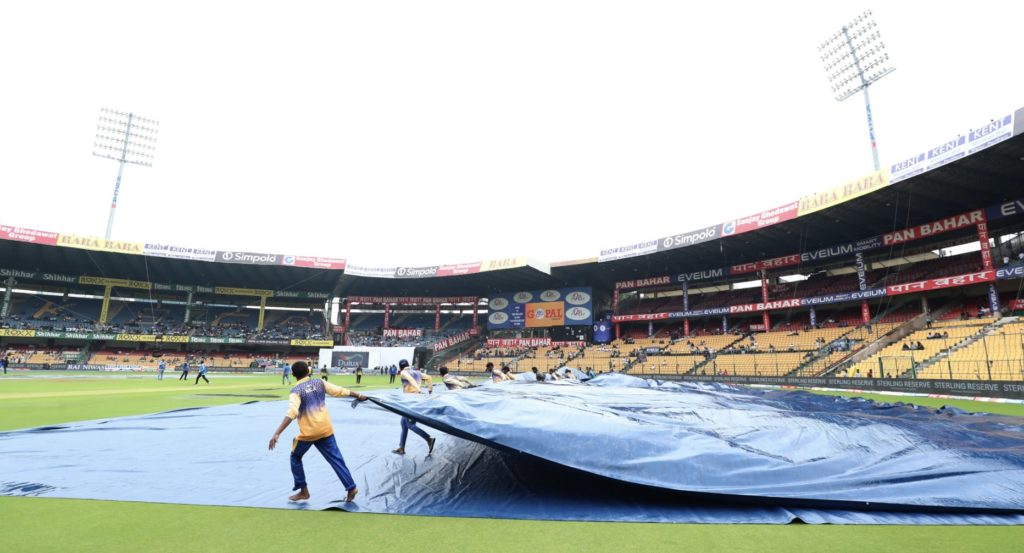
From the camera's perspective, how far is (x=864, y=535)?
3.51 m

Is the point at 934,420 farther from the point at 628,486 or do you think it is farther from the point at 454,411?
the point at 454,411

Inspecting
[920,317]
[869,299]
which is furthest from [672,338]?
[920,317]

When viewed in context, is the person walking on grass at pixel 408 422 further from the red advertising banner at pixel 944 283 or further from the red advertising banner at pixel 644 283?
the red advertising banner at pixel 644 283

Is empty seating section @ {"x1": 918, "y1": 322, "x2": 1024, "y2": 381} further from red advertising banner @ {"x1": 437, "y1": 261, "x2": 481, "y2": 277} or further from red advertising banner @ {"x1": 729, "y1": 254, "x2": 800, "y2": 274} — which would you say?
red advertising banner @ {"x1": 437, "y1": 261, "x2": 481, "y2": 277}

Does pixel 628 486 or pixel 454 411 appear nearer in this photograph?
pixel 628 486

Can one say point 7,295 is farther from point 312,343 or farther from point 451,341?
point 451,341

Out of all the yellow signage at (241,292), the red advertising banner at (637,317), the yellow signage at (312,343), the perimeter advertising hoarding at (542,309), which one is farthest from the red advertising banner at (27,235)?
the red advertising banner at (637,317)

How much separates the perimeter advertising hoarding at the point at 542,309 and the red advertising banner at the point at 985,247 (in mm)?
27947

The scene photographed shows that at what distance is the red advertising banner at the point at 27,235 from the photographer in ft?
124

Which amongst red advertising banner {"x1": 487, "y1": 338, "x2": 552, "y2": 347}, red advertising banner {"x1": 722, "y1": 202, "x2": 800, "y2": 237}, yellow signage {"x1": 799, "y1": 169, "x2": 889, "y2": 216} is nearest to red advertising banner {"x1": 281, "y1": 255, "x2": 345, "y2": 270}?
red advertising banner {"x1": 487, "y1": 338, "x2": 552, "y2": 347}

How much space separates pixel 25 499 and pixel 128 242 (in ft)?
158

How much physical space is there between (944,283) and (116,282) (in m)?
70.9

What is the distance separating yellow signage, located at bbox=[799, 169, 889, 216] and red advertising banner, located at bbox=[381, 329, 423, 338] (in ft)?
131

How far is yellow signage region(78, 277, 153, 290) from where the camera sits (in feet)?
154
